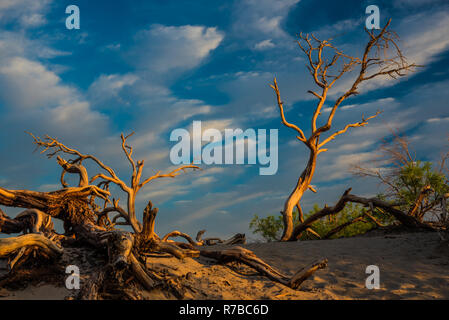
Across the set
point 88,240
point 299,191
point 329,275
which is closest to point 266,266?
point 329,275

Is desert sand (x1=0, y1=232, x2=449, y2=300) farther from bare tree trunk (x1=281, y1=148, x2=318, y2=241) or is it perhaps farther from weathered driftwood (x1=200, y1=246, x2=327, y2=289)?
bare tree trunk (x1=281, y1=148, x2=318, y2=241)

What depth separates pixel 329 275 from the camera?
7684 millimetres

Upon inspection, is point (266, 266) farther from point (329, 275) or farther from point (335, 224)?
point (335, 224)

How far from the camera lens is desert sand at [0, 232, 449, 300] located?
6172 mm

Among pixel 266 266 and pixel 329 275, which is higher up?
pixel 266 266

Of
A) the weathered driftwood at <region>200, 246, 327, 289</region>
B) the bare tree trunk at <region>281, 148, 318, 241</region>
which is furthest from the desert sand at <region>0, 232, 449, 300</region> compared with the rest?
the bare tree trunk at <region>281, 148, 318, 241</region>

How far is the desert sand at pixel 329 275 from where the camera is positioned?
6.17m

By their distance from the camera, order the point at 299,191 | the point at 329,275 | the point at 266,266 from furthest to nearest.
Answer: the point at 299,191, the point at 329,275, the point at 266,266

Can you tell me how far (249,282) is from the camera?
6828mm

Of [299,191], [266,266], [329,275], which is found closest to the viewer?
[266,266]

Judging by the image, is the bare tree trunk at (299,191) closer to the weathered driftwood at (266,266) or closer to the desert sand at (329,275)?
the desert sand at (329,275)

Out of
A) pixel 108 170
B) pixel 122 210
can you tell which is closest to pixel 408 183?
pixel 122 210
